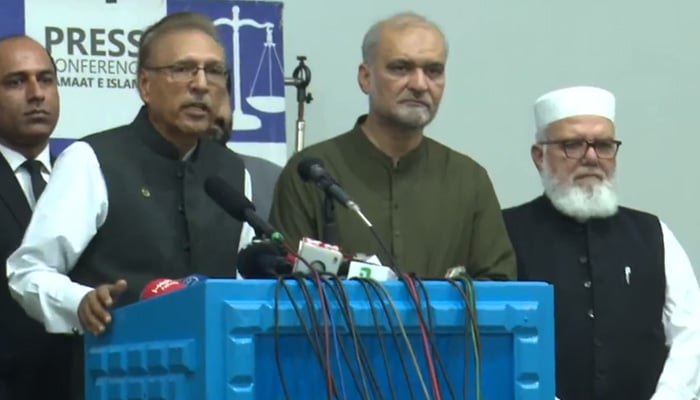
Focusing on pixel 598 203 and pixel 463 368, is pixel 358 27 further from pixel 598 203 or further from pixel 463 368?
pixel 463 368

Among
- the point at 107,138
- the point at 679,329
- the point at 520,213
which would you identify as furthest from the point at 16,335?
the point at 679,329

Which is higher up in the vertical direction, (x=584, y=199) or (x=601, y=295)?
(x=584, y=199)

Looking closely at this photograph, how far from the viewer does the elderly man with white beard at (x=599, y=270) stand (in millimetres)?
3916

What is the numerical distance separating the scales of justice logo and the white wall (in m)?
0.47

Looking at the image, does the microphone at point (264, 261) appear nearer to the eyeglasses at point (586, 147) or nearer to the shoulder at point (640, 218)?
the eyeglasses at point (586, 147)

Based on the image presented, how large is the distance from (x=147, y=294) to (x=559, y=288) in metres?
1.58

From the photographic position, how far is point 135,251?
3096 mm

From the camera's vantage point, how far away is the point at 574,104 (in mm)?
4137

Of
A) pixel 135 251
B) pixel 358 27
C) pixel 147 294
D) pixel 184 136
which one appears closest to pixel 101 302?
pixel 147 294

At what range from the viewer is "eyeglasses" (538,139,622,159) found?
4.08 metres

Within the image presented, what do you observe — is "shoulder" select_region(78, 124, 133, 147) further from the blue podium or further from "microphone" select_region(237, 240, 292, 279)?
"microphone" select_region(237, 240, 292, 279)

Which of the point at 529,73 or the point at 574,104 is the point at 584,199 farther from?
the point at 529,73

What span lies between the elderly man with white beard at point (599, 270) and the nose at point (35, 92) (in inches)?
51.4

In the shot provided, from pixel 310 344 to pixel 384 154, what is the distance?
1.23 m
